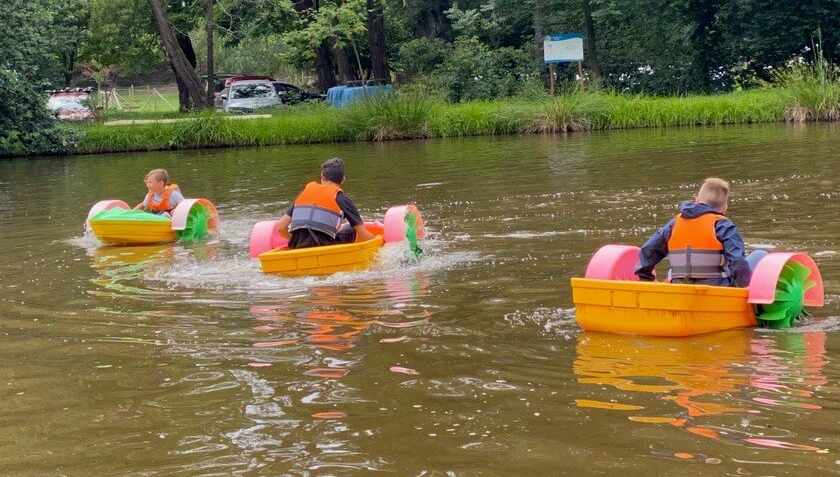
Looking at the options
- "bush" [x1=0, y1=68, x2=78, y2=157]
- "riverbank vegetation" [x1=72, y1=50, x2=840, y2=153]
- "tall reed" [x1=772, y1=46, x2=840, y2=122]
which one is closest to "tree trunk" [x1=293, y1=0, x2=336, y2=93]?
"riverbank vegetation" [x1=72, y1=50, x2=840, y2=153]

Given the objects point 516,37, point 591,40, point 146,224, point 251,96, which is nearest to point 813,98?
point 591,40

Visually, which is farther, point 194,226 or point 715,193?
point 194,226

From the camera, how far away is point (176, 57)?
104ft

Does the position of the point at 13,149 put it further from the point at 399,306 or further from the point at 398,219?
the point at 399,306

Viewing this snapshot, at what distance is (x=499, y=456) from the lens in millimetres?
4777

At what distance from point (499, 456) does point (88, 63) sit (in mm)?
50915

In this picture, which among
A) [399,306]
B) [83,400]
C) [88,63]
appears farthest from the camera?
[88,63]

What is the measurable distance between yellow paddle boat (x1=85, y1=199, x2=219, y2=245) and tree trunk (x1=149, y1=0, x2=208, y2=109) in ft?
63.7

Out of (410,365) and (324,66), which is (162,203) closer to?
(410,365)

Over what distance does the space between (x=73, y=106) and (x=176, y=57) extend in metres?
4.07

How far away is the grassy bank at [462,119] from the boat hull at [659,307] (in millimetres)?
19662

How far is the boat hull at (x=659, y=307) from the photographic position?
6.89 metres

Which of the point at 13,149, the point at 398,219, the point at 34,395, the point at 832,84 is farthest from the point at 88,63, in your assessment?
the point at 34,395

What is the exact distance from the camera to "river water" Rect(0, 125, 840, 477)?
4.85 meters
